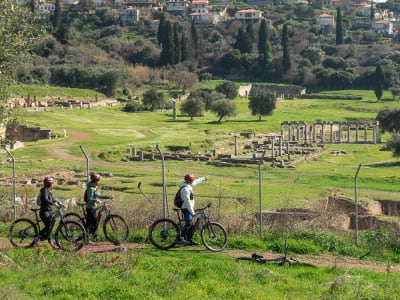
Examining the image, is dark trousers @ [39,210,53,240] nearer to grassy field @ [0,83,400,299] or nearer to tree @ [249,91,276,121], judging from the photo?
grassy field @ [0,83,400,299]

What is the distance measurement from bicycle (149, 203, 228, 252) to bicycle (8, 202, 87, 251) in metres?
1.57

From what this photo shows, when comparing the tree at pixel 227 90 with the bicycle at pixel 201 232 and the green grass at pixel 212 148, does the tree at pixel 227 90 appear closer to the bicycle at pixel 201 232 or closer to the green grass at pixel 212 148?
the green grass at pixel 212 148

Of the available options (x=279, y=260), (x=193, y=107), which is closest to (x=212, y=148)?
(x=193, y=107)

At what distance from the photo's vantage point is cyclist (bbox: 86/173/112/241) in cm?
1595

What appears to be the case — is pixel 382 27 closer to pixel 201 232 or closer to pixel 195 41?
pixel 195 41

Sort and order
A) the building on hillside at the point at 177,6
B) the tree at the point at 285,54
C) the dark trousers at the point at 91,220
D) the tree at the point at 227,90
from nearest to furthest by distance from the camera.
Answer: the dark trousers at the point at 91,220 < the tree at the point at 227,90 < the tree at the point at 285,54 < the building on hillside at the point at 177,6

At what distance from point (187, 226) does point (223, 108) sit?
213 feet

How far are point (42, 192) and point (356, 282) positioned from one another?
6.98 metres

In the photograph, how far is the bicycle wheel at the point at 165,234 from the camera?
51.3 feet

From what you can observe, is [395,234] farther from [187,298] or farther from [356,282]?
[187,298]

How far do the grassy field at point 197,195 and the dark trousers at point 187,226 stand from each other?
1.09 feet

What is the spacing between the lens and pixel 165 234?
15773 mm

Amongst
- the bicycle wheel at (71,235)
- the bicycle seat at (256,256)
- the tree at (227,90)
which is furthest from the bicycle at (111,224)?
the tree at (227,90)

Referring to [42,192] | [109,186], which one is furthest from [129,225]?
[109,186]
